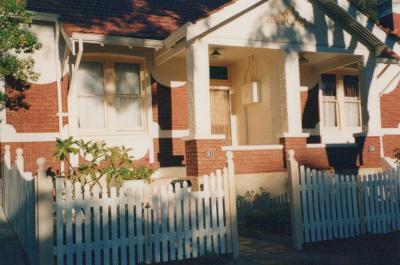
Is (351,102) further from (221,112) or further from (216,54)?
(216,54)

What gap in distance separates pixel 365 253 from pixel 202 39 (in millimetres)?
6146

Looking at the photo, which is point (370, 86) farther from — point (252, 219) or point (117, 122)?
point (117, 122)

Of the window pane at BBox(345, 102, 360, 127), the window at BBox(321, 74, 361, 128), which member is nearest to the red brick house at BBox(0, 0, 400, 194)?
the window at BBox(321, 74, 361, 128)

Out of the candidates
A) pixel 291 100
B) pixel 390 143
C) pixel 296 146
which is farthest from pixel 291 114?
pixel 390 143

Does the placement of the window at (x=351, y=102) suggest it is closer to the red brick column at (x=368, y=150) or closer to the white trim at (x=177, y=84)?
the red brick column at (x=368, y=150)

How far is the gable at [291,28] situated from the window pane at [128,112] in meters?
3.10

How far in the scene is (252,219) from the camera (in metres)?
10.1

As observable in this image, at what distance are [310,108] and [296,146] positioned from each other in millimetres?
3481

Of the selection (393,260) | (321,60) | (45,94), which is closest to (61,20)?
(45,94)

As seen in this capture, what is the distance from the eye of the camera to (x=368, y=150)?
12.9 m

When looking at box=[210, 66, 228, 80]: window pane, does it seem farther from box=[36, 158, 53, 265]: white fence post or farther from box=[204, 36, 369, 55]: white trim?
→ box=[36, 158, 53, 265]: white fence post

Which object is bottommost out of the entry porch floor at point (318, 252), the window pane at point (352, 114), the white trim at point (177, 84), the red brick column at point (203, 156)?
the entry porch floor at point (318, 252)

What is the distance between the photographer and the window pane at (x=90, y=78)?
12062mm

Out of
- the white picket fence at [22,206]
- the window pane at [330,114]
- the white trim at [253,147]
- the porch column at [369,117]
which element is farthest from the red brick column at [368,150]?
the white picket fence at [22,206]
